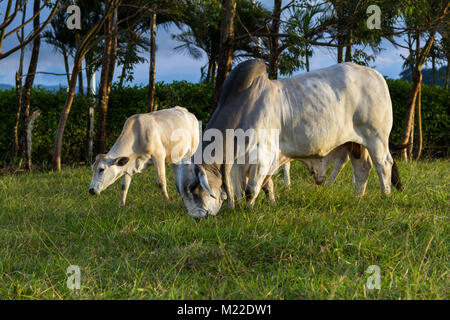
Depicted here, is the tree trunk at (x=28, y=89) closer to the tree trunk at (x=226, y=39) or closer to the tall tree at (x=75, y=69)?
the tall tree at (x=75, y=69)

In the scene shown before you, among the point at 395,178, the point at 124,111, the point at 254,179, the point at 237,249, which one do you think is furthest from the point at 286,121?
the point at 124,111

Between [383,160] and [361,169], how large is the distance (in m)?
0.33

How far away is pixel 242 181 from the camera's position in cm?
423

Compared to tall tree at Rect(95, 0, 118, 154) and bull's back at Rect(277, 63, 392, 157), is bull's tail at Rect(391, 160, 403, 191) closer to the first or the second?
bull's back at Rect(277, 63, 392, 157)

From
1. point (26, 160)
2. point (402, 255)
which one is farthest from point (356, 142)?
Answer: point (26, 160)

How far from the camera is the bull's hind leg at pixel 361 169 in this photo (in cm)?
503

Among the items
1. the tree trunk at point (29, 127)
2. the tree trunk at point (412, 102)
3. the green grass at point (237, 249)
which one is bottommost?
the green grass at point (237, 249)

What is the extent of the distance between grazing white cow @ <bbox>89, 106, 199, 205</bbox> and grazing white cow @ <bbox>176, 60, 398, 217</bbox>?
1.70 m

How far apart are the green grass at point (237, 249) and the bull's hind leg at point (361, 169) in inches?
8.1

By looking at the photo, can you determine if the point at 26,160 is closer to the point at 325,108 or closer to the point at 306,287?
the point at 325,108

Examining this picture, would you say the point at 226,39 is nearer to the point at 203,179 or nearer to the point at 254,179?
the point at 254,179

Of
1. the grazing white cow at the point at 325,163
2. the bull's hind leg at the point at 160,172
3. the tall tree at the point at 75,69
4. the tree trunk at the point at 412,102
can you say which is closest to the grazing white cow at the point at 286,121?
the grazing white cow at the point at 325,163

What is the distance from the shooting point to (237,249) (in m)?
3.19

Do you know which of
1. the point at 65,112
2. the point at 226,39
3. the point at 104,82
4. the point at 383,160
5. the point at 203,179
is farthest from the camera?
the point at 104,82
